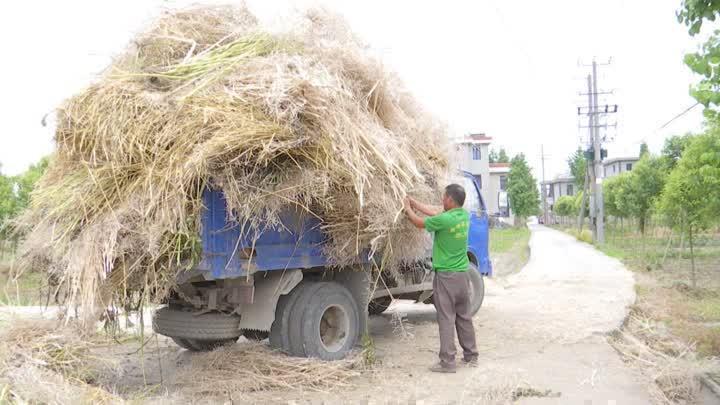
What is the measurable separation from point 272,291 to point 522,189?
58859 millimetres

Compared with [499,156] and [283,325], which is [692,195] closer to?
[283,325]

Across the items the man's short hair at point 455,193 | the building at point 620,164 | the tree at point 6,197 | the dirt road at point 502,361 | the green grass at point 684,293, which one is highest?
the building at point 620,164

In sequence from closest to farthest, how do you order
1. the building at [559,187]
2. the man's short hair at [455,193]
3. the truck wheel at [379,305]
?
the man's short hair at [455,193], the truck wheel at [379,305], the building at [559,187]

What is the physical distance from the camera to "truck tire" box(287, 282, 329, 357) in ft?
18.7

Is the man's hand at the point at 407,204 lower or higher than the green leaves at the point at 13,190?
lower

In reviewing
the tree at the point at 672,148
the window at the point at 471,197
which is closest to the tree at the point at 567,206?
the tree at the point at 672,148

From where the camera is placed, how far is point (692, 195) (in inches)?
604

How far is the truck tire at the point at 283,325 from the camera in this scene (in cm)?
574

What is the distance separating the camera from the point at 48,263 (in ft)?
16.0

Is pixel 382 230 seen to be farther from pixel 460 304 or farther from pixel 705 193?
pixel 705 193

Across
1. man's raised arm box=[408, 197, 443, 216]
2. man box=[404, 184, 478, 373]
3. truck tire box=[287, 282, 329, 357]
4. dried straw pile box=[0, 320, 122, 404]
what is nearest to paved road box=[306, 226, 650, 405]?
man box=[404, 184, 478, 373]

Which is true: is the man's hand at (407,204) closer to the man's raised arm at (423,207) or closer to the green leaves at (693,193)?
the man's raised arm at (423,207)

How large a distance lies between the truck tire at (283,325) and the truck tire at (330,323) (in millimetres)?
134

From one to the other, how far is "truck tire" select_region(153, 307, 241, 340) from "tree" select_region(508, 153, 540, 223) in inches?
2250
